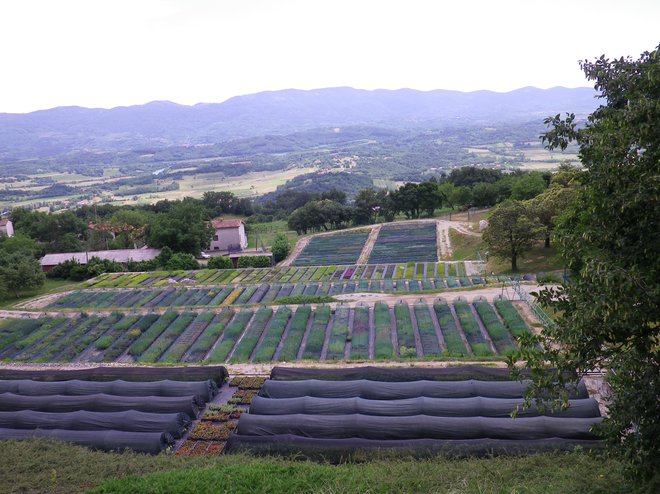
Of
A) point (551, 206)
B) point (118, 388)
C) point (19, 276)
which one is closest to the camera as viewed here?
point (118, 388)

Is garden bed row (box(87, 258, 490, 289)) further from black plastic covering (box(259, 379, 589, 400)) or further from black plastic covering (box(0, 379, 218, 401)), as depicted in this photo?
black plastic covering (box(259, 379, 589, 400))

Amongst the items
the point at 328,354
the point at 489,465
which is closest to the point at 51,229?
the point at 328,354

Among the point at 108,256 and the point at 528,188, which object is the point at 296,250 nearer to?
the point at 108,256

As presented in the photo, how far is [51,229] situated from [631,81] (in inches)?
2638

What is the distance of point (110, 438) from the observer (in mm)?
14211

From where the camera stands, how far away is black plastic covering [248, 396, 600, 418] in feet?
45.6

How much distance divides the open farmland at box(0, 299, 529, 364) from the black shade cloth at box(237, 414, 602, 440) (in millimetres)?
6773

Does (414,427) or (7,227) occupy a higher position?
(414,427)

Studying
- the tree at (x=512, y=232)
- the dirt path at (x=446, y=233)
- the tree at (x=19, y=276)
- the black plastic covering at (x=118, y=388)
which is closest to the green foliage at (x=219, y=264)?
the tree at (x=19, y=276)

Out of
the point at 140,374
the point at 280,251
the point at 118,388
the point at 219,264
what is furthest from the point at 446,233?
the point at 118,388

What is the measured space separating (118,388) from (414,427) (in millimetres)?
10321

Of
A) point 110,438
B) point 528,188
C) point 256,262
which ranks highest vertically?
point 528,188

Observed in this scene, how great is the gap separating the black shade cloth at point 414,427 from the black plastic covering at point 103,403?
2.79 meters

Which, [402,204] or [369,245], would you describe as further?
[402,204]
